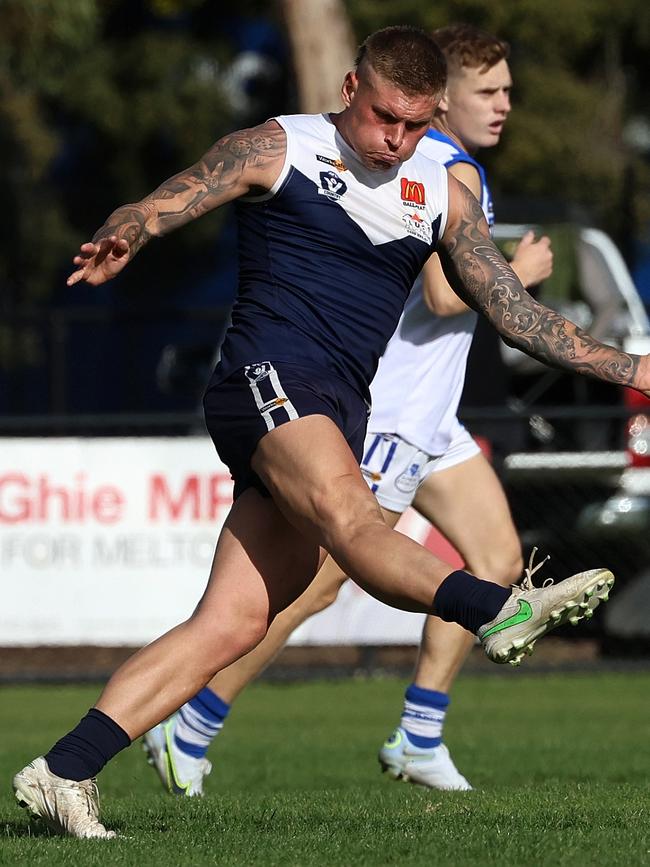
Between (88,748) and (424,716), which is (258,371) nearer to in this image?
(88,748)

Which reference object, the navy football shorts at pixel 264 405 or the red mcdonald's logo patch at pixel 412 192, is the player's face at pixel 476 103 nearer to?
the red mcdonald's logo patch at pixel 412 192

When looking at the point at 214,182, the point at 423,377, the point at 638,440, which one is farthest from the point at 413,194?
the point at 638,440

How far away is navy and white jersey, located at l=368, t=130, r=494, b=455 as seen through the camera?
258 inches

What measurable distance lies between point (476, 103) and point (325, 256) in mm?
1972

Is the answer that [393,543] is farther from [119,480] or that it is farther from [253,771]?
[119,480]

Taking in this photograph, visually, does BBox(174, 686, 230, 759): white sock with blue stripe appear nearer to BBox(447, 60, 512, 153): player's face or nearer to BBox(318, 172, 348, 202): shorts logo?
BBox(318, 172, 348, 202): shorts logo

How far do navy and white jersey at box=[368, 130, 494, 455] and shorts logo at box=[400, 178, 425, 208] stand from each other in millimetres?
1370

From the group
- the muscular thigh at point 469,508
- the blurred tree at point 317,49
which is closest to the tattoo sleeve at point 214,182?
the muscular thigh at point 469,508

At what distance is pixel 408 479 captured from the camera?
6547 mm

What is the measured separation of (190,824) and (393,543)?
1109 mm

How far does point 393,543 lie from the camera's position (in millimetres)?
4598

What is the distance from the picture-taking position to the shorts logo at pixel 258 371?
4895mm

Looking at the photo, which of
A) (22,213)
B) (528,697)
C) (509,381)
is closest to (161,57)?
(22,213)

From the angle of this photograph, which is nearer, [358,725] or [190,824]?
[190,824]
